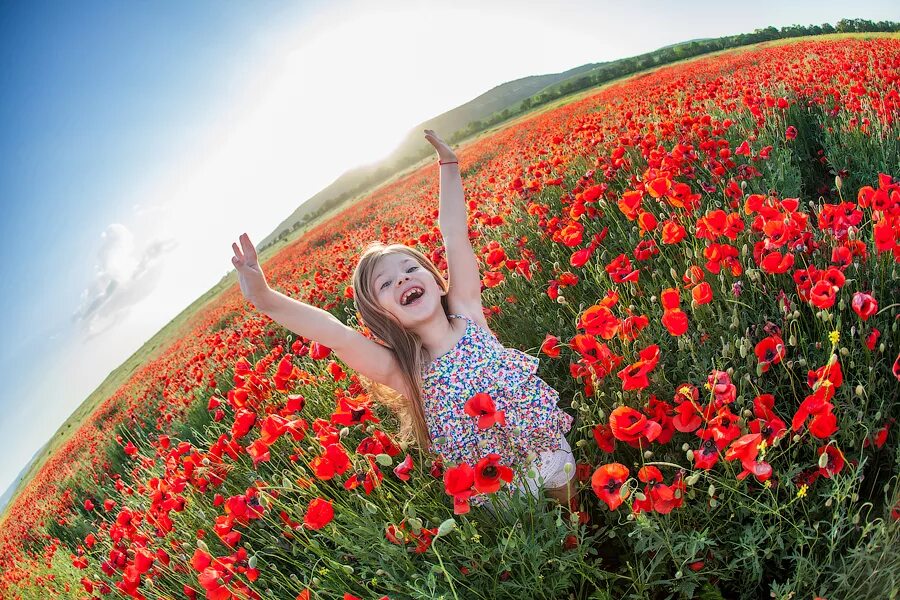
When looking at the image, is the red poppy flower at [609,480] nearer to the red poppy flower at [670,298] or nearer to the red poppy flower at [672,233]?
the red poppy flower at [670,298]

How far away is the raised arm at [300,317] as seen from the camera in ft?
7.91

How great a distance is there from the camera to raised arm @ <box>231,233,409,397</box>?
7.91 feet

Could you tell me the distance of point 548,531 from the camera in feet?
5.87

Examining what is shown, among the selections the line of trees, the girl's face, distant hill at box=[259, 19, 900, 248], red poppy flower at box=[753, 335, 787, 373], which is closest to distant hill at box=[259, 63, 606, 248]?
distant hill at box=[259, 19, 900, 248]

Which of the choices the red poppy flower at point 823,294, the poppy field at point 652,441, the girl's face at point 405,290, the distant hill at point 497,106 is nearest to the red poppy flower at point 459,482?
the poppy field at point 652,441

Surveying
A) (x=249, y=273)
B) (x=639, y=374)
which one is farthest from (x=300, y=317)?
(x=639, y=374)

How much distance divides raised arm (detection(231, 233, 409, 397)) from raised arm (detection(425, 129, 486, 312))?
580 millimetres

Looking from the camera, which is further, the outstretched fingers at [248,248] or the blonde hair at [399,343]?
the blonde hair at [399,343]

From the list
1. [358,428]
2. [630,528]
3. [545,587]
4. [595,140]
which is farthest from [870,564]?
[595,140]

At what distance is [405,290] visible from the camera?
8.79 feet

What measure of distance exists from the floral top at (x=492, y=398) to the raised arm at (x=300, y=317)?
330 mm

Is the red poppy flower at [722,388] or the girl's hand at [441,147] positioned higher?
the girl's hand at [441,147]

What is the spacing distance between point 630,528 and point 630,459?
1.04 feet

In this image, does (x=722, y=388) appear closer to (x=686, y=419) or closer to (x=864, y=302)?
(x=686, y=419)
